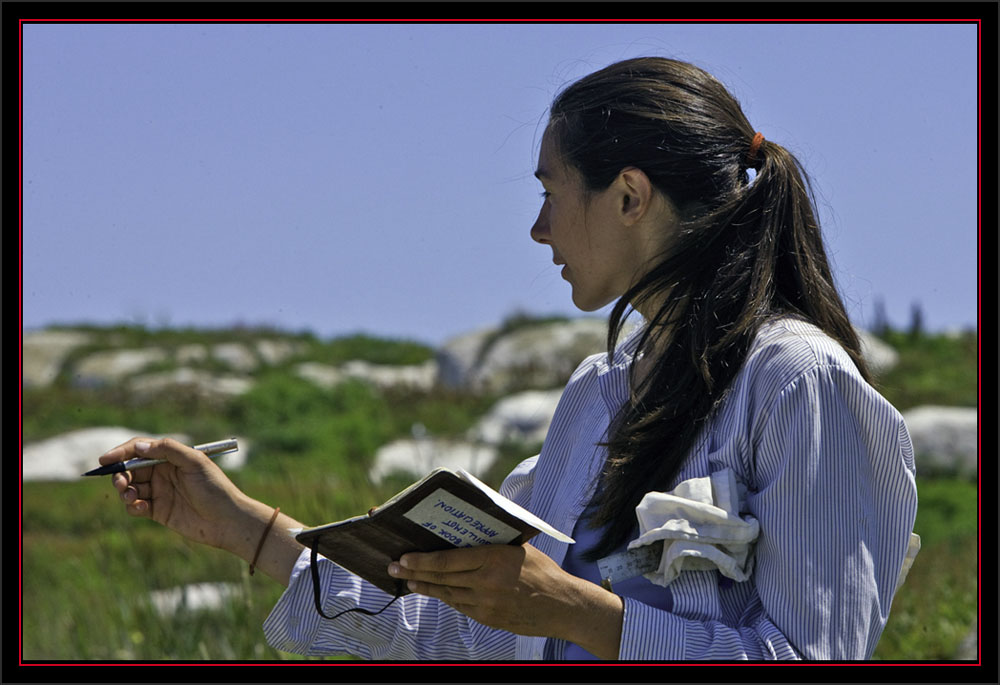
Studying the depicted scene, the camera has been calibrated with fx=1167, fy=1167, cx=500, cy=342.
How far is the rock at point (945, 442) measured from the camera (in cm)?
1316

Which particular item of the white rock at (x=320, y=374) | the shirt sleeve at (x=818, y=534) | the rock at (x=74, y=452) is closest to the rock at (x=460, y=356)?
the white rock at (x=320, y=374)

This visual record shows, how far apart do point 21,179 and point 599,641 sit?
2208mm

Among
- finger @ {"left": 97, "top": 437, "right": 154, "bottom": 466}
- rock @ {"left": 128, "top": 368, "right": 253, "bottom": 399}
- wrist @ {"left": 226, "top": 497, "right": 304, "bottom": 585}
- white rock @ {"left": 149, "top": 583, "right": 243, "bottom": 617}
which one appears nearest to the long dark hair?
wrist @ {"left": 226, "top": 497, "right": 304, "bottom": 585}

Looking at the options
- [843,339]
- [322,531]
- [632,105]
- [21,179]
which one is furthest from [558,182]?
[21,179]

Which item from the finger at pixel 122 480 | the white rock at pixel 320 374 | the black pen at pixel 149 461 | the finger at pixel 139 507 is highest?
the black pen at pixel 149 461

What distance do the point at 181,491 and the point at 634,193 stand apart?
1.21 meters

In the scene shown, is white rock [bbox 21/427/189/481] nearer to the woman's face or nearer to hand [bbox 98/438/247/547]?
hand [bbox 98/438/247/547]

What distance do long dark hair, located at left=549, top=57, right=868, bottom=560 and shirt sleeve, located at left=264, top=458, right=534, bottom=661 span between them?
1.55 feet

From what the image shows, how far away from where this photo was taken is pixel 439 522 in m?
1.82

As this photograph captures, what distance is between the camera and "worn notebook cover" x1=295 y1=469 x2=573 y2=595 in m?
1.76

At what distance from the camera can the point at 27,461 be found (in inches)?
676

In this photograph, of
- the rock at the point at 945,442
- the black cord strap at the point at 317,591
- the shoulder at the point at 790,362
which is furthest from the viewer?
the rock at the point at 945,442

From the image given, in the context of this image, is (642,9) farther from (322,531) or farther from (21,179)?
(21,179)

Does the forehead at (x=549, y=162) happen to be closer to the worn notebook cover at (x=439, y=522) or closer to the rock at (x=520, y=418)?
the worn notebook cover at (x=439, y=522)
